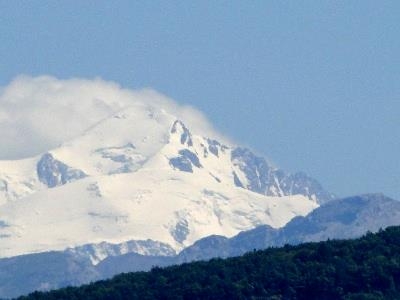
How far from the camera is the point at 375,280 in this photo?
138 meters

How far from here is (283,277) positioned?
140375 mm

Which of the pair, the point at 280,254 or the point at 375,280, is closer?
the point at 375,280

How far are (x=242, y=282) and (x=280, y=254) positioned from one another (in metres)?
9.15

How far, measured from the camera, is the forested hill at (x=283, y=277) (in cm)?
13788

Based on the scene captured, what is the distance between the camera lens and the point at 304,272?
462 feet

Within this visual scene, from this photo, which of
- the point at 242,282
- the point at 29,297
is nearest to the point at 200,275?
the point at 242,282

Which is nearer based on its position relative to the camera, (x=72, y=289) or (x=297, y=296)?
(x=297, y=296)

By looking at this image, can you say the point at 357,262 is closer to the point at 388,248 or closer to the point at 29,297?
the point at 388,248

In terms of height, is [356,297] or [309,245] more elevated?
[309,245]

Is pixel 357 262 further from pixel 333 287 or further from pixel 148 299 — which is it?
pixel 148 299

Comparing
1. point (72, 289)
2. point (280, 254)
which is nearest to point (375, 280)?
point (280, 254)

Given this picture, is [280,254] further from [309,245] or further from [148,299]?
[148,299]

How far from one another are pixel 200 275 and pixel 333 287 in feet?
39.7

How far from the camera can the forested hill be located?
137875mm
